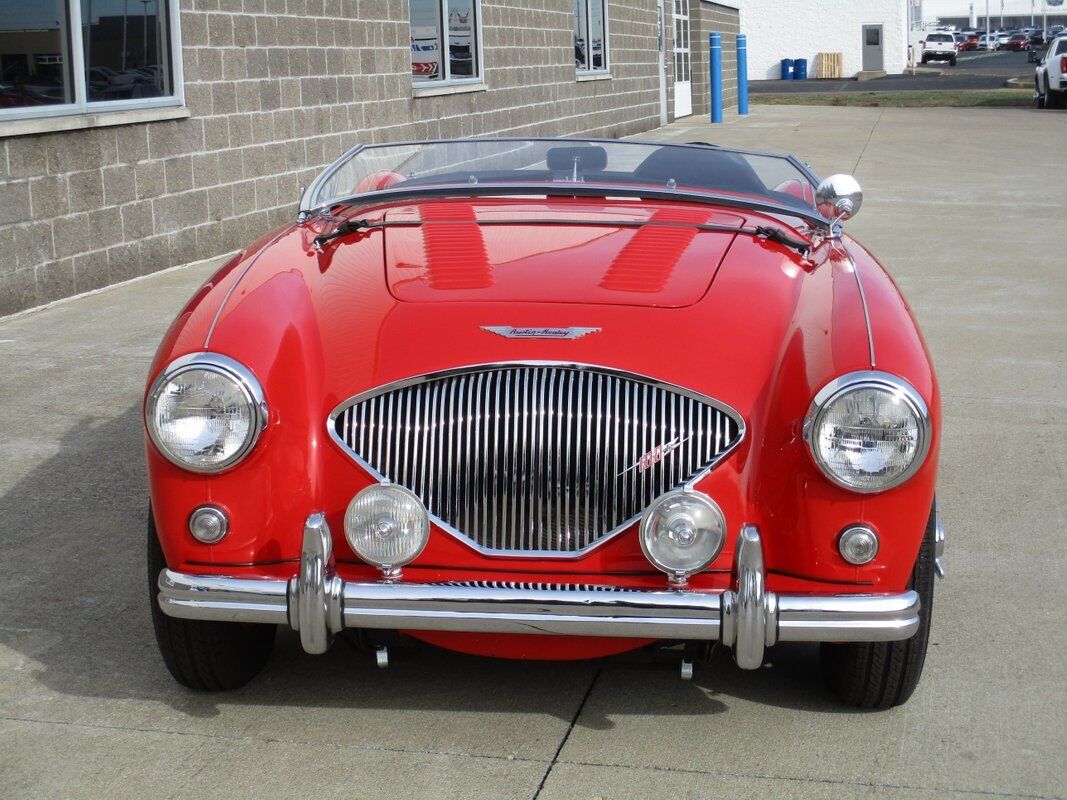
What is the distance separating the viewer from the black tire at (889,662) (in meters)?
2.93

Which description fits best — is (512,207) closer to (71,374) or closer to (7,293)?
(71,374)

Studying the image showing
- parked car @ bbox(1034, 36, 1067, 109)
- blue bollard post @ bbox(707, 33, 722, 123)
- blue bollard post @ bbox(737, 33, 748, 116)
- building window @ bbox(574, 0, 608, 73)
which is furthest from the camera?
blue bollard post @ bbox(737, 33, 748, 116)

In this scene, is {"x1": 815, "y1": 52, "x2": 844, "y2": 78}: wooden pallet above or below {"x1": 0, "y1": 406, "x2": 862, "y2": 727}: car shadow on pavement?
above

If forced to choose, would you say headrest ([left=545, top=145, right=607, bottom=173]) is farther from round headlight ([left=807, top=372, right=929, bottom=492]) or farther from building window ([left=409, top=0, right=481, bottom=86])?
building window ([left=409, top=0, right=481, bottom=86])

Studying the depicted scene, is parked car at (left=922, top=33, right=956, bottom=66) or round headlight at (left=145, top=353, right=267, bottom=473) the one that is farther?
parked car at (left=922, top=33, right=956, bottom=66)

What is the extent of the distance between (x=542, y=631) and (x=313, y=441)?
642 millimetres

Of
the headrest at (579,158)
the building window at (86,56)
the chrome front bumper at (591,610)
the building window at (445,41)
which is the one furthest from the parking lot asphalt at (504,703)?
the building window at (445,41)

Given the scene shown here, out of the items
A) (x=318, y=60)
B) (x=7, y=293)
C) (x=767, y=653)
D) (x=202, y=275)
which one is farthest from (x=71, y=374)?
(x=318, y=60)

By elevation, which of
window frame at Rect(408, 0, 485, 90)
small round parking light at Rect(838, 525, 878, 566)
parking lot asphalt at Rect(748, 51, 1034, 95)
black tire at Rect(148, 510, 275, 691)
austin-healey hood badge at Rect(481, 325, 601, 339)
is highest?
parking lot asphalt at Rect(748, 51, 1034, 95)

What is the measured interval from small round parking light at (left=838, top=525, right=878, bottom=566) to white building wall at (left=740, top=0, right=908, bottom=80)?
192ft

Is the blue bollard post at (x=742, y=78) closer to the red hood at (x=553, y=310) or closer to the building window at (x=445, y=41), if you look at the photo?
the building window at (x=445, y=41)

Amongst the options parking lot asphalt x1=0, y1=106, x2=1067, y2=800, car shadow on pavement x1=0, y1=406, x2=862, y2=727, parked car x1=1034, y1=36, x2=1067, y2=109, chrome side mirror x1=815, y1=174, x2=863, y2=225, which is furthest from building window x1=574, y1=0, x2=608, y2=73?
car shadow on pavement x1=0, y1=406, x2=862, y2=727

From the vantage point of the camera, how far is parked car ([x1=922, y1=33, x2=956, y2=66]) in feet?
222

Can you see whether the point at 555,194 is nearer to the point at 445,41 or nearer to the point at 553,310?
the point at 553,310
